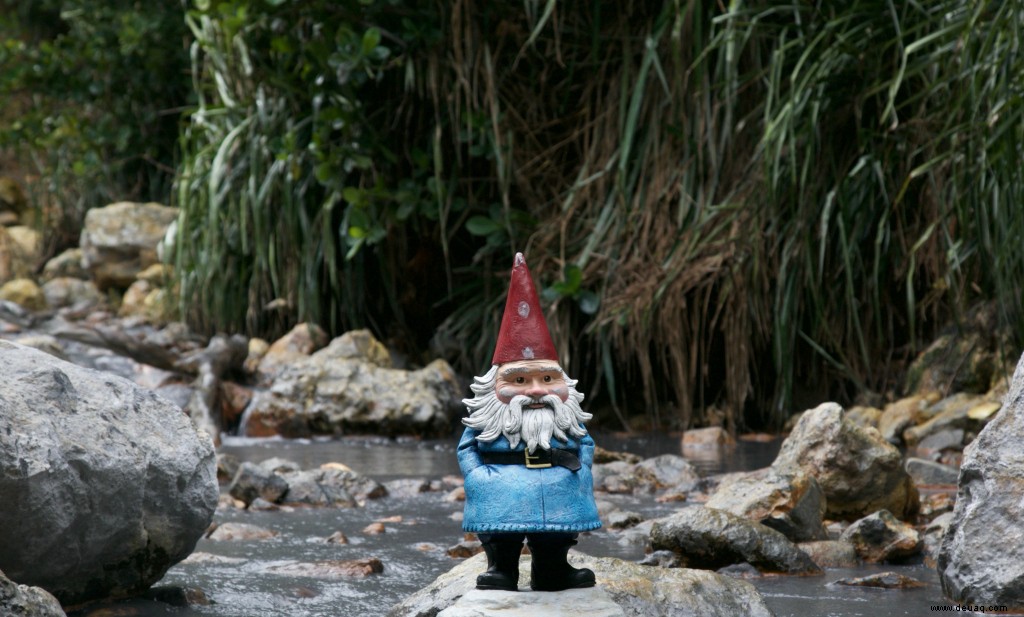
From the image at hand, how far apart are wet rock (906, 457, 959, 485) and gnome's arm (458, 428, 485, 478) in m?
2.81

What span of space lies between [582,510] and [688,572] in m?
0.39

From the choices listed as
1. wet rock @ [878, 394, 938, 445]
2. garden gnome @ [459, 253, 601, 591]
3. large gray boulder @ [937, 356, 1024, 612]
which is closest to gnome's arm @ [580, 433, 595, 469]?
garden gnome @ [459, 253, 601, 591]

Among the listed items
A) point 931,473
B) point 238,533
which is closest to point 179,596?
point 238,533

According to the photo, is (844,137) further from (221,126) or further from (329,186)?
(221,126)

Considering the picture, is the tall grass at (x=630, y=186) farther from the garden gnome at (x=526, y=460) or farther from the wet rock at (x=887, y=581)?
the garden gnome at (x=526, y=460)

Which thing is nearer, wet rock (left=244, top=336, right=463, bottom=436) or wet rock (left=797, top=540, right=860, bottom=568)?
wet rock (left=797, top=540, right=860, bottom=568)

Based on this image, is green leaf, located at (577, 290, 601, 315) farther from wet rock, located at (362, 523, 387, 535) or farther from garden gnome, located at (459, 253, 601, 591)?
garden gnome, located at (459, 253, 601, 591)

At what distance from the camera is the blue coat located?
7.18 feet

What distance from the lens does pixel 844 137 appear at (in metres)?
6.23

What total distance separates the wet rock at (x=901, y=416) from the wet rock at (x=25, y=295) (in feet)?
25.3

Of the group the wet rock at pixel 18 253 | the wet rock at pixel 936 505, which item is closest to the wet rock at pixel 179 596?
the wet rock at pixel 936 505

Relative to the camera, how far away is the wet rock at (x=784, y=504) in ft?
11.0

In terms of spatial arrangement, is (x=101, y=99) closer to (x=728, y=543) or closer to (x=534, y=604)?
(x=728, y=543)

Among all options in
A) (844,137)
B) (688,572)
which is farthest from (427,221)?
(688,572)
